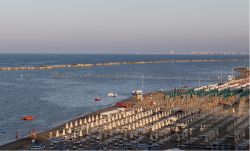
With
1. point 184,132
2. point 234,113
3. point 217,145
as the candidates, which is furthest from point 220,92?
point 217,145

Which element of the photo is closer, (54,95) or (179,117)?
(179,117)

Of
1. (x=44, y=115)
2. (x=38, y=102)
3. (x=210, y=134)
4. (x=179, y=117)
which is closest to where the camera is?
(x=210, y=134)

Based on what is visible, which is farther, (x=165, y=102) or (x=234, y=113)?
(x=165, y=102)

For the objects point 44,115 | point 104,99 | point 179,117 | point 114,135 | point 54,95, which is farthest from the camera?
point 54,95

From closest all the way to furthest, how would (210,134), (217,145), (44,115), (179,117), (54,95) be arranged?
1. (217,145)
2. (210,134)
3. (179,117)
4. (44,115)
5. (54,95)

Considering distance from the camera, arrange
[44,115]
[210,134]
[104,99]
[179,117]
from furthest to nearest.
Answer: [104,99] < [44,115] < [179,117] < [210,134]

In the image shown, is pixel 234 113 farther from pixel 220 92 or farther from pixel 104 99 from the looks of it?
pixel 104 99

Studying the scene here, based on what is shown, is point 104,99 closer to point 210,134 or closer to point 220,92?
point 220,92

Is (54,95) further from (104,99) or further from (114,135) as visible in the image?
(114,135)

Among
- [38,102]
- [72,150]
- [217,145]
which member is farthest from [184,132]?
[38,102]
